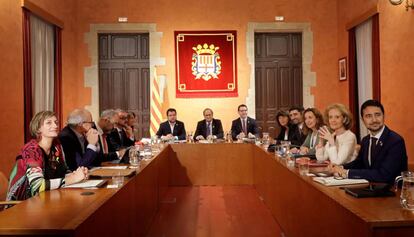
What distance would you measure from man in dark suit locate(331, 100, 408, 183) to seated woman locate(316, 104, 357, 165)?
1.34 feet

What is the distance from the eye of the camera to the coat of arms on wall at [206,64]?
315 inches

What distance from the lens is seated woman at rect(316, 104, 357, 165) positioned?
3.26 metres

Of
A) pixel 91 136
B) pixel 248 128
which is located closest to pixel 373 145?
pixel 91 136

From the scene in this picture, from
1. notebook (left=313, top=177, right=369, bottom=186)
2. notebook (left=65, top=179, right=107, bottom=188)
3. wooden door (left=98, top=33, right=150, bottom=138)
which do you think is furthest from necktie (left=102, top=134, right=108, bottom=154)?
wooden door (left=98, top=33, right=150, bottom=138)

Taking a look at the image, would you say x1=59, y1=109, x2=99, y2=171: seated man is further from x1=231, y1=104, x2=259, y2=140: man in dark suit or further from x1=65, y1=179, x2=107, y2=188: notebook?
x1=231, y1=104, x2=259, y2=140: man in dark suit

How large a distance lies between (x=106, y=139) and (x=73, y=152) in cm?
109

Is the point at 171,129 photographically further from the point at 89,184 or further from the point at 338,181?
the point at 338,181

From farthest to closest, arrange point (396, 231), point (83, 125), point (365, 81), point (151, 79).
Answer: point (151, 79) → point (365, 81) → point (83, 125) → point (396, 231)

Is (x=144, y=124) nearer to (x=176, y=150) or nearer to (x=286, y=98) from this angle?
(x=176, y=150)

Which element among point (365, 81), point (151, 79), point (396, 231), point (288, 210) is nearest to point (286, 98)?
point (365, 81)

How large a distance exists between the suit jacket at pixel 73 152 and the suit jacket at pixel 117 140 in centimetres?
110

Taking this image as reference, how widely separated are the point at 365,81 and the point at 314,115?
3126mm

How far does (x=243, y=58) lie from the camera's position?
8.04 meters

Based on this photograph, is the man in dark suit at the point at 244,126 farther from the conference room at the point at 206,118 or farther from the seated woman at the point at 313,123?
the seated woman at the point at 313,123
